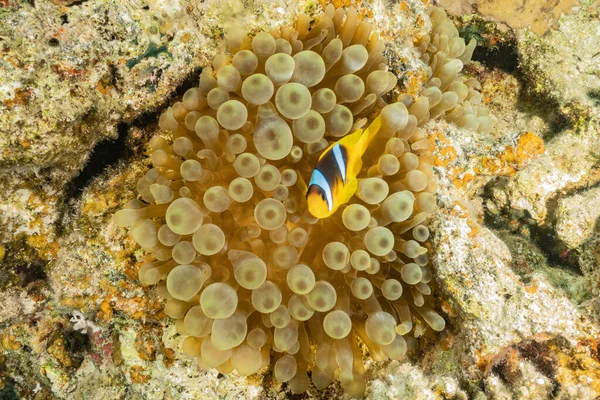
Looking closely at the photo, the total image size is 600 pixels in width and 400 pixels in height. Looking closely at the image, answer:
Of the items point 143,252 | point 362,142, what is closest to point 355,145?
point 362,142

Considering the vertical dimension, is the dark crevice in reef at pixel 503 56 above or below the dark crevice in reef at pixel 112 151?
Answer: above

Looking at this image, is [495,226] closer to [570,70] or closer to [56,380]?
[570,70]

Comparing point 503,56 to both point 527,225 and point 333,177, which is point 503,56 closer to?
point 527,225

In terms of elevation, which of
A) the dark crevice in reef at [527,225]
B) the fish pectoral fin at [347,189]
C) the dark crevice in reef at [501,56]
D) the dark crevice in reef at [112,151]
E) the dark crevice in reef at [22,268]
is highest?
the dark crevice in reef at [501,56]

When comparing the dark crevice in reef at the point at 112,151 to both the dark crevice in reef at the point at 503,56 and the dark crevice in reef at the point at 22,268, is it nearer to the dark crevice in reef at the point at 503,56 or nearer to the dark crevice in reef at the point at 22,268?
the dark crevice in reef at the point at 22,268

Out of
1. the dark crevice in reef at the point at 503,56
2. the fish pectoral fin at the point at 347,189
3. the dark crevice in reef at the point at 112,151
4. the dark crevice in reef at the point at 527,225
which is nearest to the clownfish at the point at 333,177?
the fish pectoral fin at the point at 347,189

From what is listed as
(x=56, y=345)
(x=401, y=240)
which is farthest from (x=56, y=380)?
(x=401, y=240)
